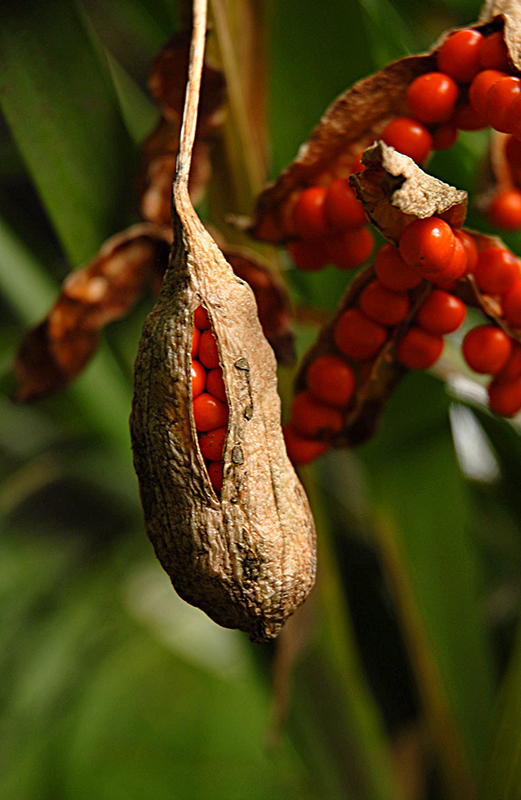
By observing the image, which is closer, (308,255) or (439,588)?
(308,255)

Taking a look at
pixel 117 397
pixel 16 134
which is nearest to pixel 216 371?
pixel 16 134

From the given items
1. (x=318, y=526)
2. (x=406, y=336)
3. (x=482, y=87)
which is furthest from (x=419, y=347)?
(x=318, y=526)

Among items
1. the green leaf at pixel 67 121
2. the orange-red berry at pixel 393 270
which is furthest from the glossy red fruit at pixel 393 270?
the green leaf at pixel 67 121

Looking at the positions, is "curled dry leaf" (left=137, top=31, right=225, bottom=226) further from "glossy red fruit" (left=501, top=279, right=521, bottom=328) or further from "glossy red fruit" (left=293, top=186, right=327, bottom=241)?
"glossy red fruit" (left=501, top=279, right=521, bottom=328)

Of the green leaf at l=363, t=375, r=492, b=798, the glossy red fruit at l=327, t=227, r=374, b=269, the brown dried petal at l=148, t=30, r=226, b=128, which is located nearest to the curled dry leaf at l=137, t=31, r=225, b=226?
the brown dried petal at l=148, t=30, r=226, b=128

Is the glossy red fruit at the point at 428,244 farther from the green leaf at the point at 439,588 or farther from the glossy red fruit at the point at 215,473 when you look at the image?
the green leaf at the point at 439,588

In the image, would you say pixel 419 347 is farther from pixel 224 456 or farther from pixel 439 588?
pixel 439 588
